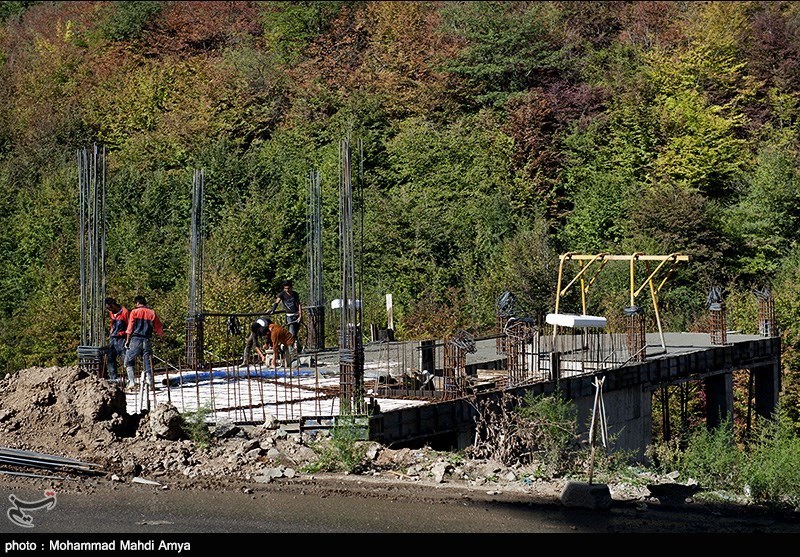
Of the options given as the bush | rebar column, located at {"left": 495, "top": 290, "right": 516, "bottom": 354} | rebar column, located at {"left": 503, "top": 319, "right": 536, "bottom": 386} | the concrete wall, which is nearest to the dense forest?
rebar column, located at {"left": 495, "top": 290, "right": 516, "bottom": 354}

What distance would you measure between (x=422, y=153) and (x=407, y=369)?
967 inches

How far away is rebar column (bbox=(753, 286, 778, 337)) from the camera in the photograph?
33.2 meters

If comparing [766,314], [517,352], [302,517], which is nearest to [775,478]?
[517,352]

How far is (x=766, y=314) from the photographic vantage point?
110 ft

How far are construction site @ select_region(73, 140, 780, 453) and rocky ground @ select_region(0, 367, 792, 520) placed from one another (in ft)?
2.18

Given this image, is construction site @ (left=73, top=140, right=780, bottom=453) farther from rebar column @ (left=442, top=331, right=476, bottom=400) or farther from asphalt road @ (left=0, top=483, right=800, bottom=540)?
asphalt road @ (left=0, top=483, right=800, bottom=540)

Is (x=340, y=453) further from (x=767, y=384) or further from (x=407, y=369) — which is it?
(x=767, y=384)

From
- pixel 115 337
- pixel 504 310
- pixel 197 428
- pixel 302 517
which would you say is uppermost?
pixel 504 310

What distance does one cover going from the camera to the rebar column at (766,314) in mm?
33156

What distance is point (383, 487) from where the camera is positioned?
51.5 ft

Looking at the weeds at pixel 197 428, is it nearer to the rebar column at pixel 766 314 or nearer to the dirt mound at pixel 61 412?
the dirt mound at pixel 61 412

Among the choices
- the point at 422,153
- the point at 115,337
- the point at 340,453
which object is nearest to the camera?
the point at 340,453

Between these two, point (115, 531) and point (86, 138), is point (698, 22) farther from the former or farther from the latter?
point (115, 531)

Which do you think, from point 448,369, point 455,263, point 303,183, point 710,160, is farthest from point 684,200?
point 448,369
